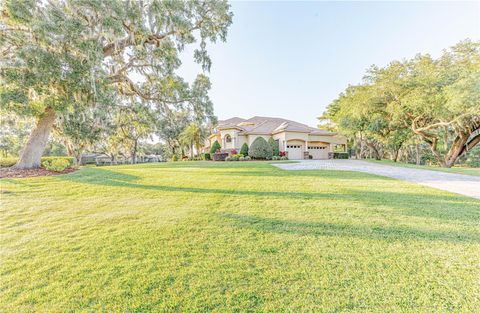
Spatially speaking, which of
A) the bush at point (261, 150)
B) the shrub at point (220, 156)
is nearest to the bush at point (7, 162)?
the shrub at point (220, 156)

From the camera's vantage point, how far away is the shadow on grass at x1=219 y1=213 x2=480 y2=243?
3.11m

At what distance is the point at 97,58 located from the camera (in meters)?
8.16

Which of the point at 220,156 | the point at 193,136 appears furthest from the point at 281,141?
Result: the point at 193,136

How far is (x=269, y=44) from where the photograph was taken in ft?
56.4

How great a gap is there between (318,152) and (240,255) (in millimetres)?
25688

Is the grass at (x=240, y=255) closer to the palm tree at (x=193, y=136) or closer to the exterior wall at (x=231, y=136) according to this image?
the exterior wall at (x=231, y=136)

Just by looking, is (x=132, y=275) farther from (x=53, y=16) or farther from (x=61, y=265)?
(x=53, y=16)

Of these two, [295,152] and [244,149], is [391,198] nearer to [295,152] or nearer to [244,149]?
[244,149]

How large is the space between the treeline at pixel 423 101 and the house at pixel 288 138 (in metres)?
4.03

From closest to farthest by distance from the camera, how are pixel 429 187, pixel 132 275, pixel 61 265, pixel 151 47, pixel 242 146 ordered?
pixel 132 275
pixel 61 265
pixel 429 187
pixel 151 47
pixel 242 146

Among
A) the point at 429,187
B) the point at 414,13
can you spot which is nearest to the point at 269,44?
the point at 414,13

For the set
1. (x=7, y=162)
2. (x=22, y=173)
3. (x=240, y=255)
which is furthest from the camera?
(x=7, y=162)

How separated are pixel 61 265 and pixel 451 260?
16.7 ft

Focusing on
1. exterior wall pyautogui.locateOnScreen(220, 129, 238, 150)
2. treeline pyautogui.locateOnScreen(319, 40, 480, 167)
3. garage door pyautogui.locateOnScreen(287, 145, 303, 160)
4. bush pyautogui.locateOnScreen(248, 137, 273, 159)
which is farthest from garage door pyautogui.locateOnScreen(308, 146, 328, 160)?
exterior wall pyautogui.locateOnScreen(220, 129, 238, 150)
